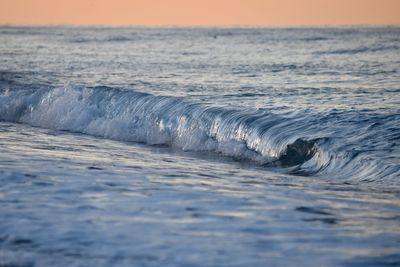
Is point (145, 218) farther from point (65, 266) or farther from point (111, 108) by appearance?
point (111, 108)

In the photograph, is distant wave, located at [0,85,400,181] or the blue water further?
distant wave, located at [0,85,400,181]

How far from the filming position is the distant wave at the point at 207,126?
10719 millimetres

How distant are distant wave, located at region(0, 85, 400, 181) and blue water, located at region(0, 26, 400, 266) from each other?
35 mm

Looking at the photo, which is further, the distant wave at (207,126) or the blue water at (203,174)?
the distant wave at (207,126)

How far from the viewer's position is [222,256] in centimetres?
567

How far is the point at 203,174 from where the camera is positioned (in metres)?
9.55

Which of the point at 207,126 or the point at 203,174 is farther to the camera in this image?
the point at 207,126

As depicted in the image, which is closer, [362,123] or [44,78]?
[362,123]

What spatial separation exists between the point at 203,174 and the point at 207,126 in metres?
4.68

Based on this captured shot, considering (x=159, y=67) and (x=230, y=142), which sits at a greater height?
(x=159, y=67)

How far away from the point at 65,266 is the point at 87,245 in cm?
49

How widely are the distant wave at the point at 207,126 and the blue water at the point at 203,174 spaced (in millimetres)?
35

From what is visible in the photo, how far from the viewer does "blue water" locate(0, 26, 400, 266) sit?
590cm

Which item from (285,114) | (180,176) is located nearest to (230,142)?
(285,114)
